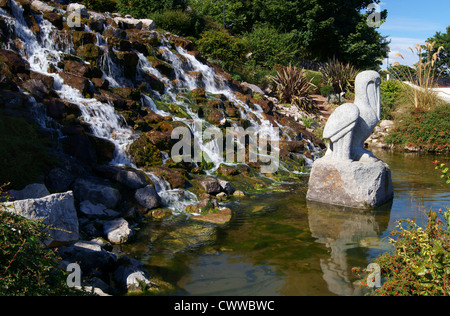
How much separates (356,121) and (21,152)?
6.68 metres

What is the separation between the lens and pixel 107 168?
8445 millimetres

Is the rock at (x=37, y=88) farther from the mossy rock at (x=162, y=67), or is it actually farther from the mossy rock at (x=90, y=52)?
the mossy rock at (x=162, y=67)

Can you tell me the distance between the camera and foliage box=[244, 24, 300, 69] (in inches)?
1096

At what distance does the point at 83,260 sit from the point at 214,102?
944 centimetres

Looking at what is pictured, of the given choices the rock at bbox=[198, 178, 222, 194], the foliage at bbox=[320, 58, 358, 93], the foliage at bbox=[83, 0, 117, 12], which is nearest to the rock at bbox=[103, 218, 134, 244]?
the rock at bbox=[198, 178, 222, 194]

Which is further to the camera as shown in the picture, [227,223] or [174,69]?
[174,69]

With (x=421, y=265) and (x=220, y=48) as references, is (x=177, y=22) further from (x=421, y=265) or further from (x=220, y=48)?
(x=421, y=265)

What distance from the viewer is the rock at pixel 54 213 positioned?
169 inches

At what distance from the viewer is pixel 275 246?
599 centimetres

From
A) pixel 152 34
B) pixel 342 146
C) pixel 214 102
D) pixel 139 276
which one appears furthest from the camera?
pixel 152 34

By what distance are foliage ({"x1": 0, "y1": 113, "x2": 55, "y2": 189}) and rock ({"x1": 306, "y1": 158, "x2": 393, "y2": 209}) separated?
5652mm
